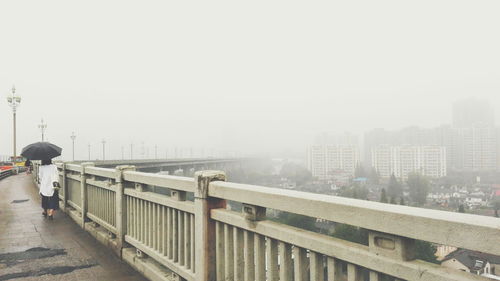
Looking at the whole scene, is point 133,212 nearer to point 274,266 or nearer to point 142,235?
point 142,235

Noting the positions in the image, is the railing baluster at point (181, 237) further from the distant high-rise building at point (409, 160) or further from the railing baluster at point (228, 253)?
the distant high-rise building at point (409, 160)

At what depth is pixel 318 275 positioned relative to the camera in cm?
186

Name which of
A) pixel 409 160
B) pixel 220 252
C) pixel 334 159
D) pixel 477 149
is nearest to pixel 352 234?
pixel 220 252

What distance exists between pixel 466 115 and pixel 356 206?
159537 mm

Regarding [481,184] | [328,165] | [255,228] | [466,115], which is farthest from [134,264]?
[466,115]

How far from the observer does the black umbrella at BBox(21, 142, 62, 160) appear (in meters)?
7.20

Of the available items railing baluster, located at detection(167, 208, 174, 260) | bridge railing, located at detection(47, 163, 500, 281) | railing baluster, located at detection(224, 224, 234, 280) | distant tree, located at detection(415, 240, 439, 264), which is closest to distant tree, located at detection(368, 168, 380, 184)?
distant tree, located at detection(415, 240, 439, 264)

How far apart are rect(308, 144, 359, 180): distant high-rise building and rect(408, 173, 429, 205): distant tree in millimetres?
43101

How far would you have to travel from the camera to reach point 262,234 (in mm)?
2236

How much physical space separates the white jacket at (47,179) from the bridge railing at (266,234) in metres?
3.64

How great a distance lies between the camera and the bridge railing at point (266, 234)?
4.69 feet

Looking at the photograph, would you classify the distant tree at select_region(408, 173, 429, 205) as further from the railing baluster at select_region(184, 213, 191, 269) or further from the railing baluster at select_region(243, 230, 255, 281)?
the railing baluster at select_region(243, 230, 255, 281)

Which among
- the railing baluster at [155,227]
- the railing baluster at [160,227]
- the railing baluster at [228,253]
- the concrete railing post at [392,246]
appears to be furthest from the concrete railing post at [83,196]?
the concrete railing post at [392,246]

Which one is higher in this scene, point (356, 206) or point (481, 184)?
point (356, 206)
